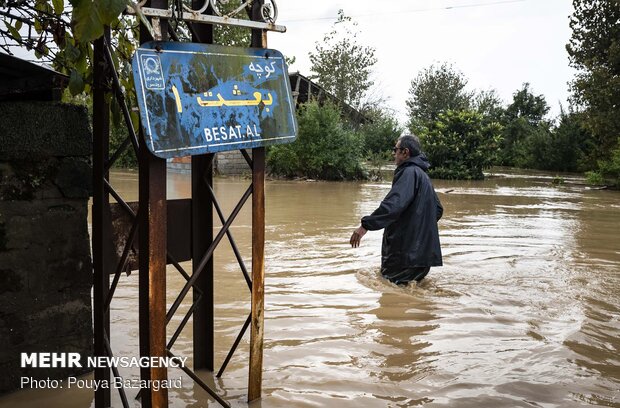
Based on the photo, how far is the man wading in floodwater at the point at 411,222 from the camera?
6.52 meters

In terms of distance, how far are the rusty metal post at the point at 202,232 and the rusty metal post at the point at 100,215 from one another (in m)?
0.55

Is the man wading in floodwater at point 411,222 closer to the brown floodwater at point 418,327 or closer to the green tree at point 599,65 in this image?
the brown floodwater at point 418,327

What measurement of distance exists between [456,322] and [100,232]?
3.45 metres

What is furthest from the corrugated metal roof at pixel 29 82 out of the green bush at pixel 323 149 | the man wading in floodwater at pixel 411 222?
the green bush at pixel 323 149

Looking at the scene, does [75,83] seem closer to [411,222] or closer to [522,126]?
[411,222]

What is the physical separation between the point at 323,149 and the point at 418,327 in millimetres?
20525

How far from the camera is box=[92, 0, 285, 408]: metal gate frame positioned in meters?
2.83

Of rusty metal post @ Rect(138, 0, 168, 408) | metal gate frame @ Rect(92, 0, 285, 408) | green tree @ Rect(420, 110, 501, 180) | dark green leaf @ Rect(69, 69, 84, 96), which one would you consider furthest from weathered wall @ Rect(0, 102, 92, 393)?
green tree @ Rect(420, 110, 501, 180)

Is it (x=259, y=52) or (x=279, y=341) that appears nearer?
(x=259, y=52)

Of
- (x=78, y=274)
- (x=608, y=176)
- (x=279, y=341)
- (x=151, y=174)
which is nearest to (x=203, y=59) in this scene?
(x=151, y=174)

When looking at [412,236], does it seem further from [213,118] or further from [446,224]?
[446,224]

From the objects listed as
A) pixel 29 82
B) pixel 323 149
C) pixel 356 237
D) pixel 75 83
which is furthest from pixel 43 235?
pixel 323 149

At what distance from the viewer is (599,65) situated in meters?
25.2

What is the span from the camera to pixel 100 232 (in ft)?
11.0
